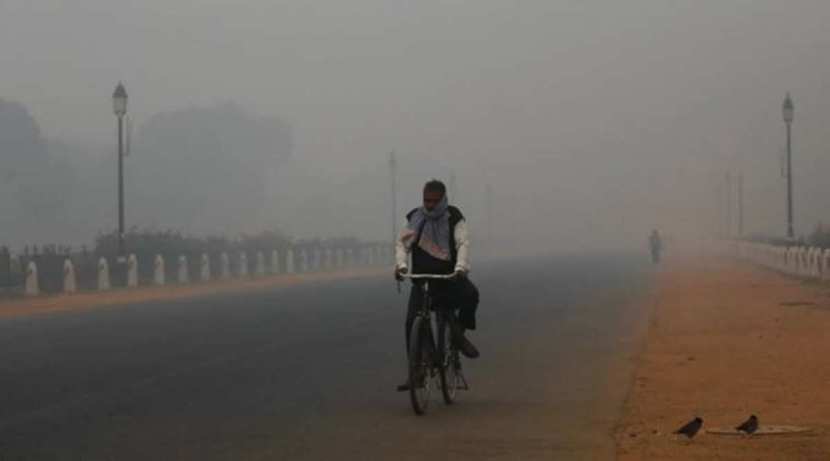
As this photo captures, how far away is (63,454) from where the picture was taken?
325 inches

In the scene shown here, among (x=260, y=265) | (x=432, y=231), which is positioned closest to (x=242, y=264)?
(x=260, y=265)

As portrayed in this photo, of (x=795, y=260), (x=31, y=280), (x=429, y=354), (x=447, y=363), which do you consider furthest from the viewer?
(x=795, y=260)

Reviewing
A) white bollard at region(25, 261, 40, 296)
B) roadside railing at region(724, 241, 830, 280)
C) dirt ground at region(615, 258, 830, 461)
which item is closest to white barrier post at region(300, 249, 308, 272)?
roadside railing at region(724, 241, 830, 280)

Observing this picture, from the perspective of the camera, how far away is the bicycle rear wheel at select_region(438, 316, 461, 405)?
1072 centimetres

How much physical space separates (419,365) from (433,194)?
1.43 m

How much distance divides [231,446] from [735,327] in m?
13.0

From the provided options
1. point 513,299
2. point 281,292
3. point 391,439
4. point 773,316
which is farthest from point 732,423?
point 281,292

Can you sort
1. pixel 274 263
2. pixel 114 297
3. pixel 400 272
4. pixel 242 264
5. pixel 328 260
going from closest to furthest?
pixel 400 272, pixel 114 297, pixel 242 264, pixel 274 263, pixel 328 260

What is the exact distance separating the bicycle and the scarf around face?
0.80ft

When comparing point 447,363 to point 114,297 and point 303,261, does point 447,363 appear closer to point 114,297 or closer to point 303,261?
point 114,297

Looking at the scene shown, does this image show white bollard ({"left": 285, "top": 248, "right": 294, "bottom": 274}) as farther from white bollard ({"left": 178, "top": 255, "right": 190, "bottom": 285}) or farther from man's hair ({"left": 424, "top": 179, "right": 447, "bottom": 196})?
man's hair ({"left": 424, "top": 179, "right": 447, "bottom": 196})

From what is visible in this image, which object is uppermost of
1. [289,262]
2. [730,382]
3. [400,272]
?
[400,272]

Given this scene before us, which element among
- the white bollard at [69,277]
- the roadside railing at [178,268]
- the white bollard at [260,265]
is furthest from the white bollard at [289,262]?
the white bollard at [69,277]

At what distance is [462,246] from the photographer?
10.6 metres
